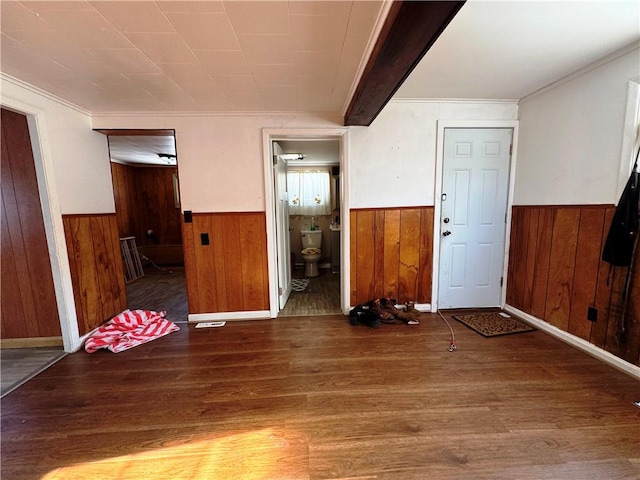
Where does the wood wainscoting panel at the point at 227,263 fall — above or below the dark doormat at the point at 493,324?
above

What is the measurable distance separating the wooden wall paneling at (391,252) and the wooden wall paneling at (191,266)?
6.94 ft

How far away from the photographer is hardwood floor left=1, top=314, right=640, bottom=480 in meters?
1.27

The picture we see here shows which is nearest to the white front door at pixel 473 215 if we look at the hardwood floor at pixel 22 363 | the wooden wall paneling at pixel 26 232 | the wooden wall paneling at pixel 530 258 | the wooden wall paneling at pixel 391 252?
the wooden wall paneling at pixel 530 258

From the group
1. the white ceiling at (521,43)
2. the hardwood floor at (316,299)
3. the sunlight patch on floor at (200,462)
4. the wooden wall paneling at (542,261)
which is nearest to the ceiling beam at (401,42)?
the white ceiling at (521,43)

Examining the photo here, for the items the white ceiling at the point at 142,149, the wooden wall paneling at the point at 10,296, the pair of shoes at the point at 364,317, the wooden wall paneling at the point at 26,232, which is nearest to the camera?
the wooden wall paneling at the point at 26,232

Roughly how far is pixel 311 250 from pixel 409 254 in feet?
6.82

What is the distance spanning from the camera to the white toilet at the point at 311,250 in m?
4.60

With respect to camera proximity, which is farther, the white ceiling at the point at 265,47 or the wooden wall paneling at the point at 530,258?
the wooden wall paneling at the point at 530,258

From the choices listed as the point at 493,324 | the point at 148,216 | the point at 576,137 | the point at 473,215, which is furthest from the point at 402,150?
the point at 148,216

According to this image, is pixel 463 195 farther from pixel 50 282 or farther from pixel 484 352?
pixel 50 282

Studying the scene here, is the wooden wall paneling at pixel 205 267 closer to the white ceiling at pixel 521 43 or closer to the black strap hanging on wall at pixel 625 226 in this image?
the white ceiling at pixel 521 43

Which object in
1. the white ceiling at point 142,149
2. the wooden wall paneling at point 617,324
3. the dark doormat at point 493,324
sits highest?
the white ceiling at point 142,149

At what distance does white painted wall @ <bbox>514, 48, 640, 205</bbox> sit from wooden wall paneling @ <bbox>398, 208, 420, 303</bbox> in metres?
1.14

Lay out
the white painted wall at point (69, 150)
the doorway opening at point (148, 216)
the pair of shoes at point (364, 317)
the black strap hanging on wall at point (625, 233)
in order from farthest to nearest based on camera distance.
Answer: the doorway opening at point (148, 216)
the pair of shoes at point (364, 317)
the white painted wall at point (69, 150)
the black strap hanging on wall at point (625, 233)
